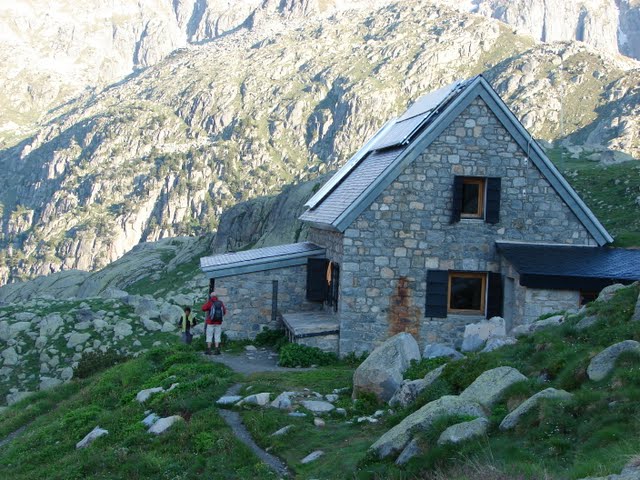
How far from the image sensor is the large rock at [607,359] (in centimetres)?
898

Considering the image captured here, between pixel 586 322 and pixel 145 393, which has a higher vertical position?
pixel 586 322

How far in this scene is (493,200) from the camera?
19.3m

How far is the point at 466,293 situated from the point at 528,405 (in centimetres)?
1124

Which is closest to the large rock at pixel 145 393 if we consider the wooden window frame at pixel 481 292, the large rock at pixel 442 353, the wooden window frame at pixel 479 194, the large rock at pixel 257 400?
the large rock at pixel 257 400

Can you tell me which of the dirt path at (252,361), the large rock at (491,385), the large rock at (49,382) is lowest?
the large rock at (49,382)

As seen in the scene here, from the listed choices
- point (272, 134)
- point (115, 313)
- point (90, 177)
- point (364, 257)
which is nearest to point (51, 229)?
point (90, 177)

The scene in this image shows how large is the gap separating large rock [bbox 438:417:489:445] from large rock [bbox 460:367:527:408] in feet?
2.69

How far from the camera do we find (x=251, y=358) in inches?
765

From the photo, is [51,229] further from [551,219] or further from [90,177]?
[551,219]

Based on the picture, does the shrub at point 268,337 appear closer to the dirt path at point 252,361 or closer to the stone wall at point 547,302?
the dirt path at point 252,361

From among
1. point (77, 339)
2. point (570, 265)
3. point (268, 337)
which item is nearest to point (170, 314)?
point (77, 339)

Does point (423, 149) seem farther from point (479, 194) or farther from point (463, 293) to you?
point (463, 293)

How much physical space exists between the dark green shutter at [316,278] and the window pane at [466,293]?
4001 mm

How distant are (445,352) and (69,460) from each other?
7515mm
